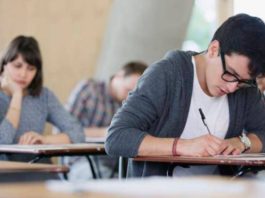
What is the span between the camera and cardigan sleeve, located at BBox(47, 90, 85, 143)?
3967mm

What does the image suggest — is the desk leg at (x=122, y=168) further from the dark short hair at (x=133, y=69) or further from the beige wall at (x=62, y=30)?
the beige wall at (x=62, y=30)

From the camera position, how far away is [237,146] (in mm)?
2553

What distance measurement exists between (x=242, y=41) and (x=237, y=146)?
412mm

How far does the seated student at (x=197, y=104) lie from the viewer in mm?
2400

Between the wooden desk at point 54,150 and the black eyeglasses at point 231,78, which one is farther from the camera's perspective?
the wooden desk at point 54,150

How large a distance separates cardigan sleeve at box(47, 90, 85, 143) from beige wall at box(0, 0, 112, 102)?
4.87 feet

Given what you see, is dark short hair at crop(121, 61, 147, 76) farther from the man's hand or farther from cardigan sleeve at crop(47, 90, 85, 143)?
the man's hand

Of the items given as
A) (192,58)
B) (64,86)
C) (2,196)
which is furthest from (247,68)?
(64,86)

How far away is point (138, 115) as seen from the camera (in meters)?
2.47

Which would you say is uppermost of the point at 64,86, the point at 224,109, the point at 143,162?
the point at 224,109

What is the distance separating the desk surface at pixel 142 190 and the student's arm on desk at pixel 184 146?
118 centimetres

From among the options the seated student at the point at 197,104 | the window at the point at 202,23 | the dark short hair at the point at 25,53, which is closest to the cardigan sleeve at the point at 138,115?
the seated student at the point at 197,104

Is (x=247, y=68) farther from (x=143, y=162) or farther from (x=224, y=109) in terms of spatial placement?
(x=143, y=162)

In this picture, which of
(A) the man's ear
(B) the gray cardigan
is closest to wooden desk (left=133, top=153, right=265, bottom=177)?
(B) the gray cardigan
